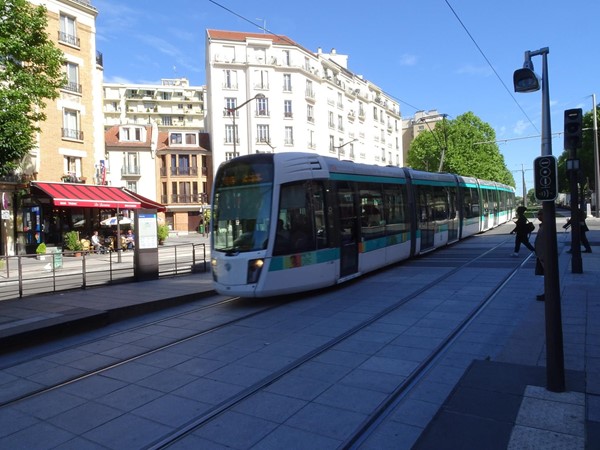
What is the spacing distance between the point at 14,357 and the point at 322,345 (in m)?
4.25

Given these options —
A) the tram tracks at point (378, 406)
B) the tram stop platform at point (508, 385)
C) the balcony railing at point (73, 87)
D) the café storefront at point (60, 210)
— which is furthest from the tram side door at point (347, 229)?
the balcony railing at point (73, 87)

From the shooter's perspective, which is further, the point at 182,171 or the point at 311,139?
the point at 311,139

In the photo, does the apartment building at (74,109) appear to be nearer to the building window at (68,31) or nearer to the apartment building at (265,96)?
the building window at (68,31)

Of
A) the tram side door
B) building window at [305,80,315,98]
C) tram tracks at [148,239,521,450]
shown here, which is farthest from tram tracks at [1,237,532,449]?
building window at [305,80,315,98]

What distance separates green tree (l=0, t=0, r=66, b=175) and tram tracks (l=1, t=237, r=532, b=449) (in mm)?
16469

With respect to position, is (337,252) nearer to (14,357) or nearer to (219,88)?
(14,357)

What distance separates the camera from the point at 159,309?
9.36m

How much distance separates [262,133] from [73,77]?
24409 millimetres

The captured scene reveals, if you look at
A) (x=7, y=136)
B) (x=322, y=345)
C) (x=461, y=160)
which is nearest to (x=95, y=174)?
(x=7, y=136)

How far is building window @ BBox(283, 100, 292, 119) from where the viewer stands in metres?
52.2

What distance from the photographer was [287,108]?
52.4 meters

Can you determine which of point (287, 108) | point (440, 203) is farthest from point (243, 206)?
point (287, 108)

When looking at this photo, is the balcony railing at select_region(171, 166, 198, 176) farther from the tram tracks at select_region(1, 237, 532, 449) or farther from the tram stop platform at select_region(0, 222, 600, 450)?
the tram tracks at select_region(1, 237, 532, 449)

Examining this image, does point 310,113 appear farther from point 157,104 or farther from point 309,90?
point 157,104
